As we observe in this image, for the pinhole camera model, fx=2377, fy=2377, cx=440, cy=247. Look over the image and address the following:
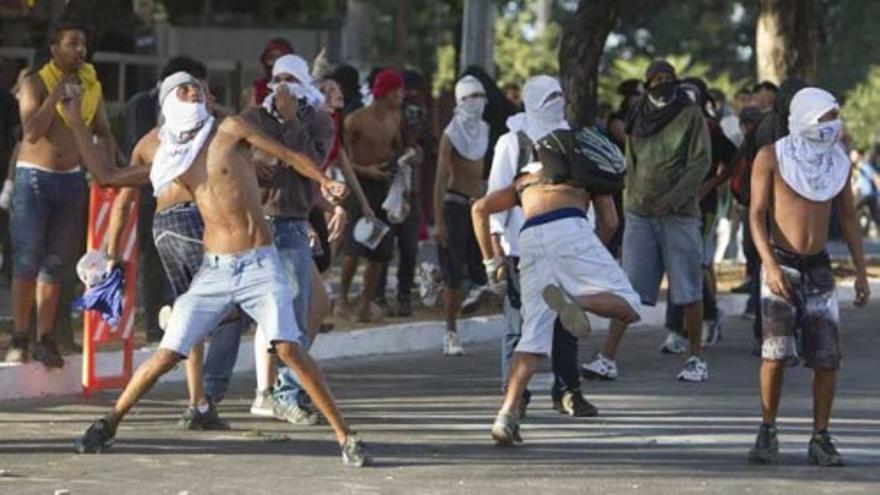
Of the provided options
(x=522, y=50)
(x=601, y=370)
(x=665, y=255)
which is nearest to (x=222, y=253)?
(x=601, y=370)

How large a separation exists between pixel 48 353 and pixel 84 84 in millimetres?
1504

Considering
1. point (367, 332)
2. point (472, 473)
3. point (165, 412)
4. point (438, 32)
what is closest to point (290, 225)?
point (165, 412)

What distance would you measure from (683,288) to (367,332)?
2503mm

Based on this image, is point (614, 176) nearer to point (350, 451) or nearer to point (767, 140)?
point (350, 451)

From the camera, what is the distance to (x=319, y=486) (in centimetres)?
992

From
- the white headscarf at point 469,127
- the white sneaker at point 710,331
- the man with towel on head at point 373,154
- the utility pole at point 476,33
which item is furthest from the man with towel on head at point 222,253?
the utility pole at point 476,33

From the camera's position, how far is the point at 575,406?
12445 millimetres

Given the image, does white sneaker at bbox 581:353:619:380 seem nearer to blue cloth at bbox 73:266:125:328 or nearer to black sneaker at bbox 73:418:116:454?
blue cloth at bbox 73:266:125:328

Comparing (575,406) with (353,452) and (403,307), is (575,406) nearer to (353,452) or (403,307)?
(353,452)

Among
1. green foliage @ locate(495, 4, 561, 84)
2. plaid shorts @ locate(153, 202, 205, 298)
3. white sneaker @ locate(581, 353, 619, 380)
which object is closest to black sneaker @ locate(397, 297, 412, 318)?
white sneaker @ locate(581, 353, 619, 380)

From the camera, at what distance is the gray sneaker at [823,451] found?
10.7m

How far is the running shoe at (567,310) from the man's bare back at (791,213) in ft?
3.16

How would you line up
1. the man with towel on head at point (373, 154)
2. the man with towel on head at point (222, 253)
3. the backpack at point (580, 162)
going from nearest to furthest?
1. the man with towel on head at point (222, 253)
2. the backpack at point (580, 162)
3. the man with towel on head at point (373, 154)

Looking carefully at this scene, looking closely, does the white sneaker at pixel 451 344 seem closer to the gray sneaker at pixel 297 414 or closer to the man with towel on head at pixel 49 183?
the man with towel on head at pixel 49 183
